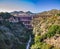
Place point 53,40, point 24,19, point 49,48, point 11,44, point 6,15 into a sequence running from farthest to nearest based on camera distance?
point 24,19
point 6,15
point 11,44
point 53,40
point 49,48

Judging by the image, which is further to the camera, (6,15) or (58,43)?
(6,15)

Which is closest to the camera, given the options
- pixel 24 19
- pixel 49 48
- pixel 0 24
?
pixel 49 48

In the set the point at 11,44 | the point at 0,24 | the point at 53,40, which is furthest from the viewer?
the point at 0,24

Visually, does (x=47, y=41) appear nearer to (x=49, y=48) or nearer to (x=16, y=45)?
(x=49, y=48)

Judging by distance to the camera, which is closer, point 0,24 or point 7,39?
point 7,39

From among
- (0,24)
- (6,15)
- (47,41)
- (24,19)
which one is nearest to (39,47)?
(47,41)

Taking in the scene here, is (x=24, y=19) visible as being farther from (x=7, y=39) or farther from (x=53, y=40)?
(x=53, y=40)

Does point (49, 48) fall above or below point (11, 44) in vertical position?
above

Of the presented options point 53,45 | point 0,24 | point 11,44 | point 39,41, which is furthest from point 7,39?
point 53,45

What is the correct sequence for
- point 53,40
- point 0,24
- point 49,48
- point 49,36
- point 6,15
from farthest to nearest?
1. point 6,15
2. point 0,24
3. point 49,36
4. point 53,40
5. point 49,48
